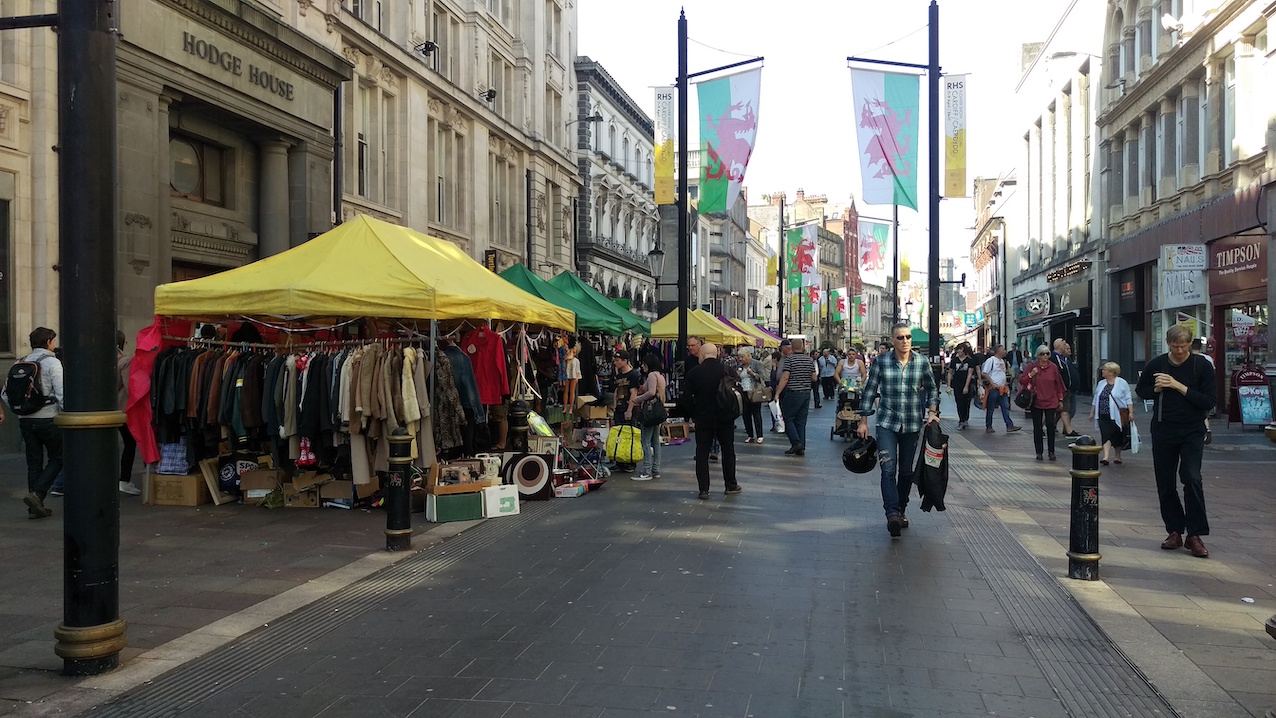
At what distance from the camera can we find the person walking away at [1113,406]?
12.8 meters

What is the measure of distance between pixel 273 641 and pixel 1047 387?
11984 mm

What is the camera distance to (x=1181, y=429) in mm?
7523

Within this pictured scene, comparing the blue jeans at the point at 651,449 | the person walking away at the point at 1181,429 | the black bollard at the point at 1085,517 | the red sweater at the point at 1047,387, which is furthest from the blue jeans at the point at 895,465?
the red sweater at the point at 1047,387

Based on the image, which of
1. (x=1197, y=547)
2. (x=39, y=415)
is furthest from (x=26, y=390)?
(x=1197, y=547)

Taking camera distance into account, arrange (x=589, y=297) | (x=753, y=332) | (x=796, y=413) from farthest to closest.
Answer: (x=753, y=332) → (x=589, y=297) → (x=796, y=413)

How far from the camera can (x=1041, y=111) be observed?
4031cm

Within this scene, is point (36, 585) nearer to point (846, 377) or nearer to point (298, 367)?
point (298, 367)

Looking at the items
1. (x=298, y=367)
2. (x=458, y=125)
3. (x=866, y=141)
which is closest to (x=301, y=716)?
(x=298, y=367)

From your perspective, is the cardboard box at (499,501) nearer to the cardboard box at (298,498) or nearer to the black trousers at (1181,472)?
the cardboard box at (298,498)

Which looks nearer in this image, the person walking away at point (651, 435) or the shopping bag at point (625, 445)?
the person walking away at point (651, 435)

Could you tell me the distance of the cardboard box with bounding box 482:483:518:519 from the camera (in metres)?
9.37

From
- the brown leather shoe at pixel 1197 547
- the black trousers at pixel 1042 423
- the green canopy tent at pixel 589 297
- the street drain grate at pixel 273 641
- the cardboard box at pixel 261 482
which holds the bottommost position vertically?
the street drain grate at pixel 273 641

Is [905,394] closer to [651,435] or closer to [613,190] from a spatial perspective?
[651,435]

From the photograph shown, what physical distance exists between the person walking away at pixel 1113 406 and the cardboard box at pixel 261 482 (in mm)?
10433
